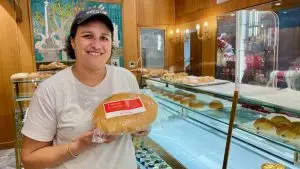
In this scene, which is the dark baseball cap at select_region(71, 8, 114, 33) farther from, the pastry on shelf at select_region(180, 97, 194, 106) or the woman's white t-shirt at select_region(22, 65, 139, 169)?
the pastry on shelf at select_region(180, 97, 194, 106)

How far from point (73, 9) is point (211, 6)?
3.04 meters

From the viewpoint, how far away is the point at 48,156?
974mm

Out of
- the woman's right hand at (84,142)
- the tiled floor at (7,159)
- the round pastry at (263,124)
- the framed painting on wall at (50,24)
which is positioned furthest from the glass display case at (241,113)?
the framed painting on wall at (50,24)

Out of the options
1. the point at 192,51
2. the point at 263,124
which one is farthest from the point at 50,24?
the point at 263,124

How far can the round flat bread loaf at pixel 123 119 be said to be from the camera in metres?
0.94

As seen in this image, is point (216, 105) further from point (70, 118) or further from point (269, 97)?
point (70, 118)

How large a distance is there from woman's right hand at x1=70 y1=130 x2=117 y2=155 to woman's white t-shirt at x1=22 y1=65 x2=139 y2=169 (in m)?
0.07

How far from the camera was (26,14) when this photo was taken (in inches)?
192

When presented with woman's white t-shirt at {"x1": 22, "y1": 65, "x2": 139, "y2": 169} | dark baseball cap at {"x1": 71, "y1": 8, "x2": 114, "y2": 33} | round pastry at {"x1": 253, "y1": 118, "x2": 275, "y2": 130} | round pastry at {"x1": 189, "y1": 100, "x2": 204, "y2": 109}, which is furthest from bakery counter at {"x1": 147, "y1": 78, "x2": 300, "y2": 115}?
dark baseball cap at {"x1": 71, "y1": 8, "x2": 114, "y2": 33}

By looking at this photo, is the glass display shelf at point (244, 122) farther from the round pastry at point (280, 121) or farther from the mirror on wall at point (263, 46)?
the mirror on wall at point (263, 46)

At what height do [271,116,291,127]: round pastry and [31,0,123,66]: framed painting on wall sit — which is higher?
[31,0,123,66]: framed painting on wall

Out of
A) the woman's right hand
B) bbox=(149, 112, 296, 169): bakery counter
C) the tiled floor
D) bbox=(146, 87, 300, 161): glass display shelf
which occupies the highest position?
the woman's right hand

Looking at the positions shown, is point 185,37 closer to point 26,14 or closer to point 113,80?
point 26,14

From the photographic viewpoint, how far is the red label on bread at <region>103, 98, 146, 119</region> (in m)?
1.00
